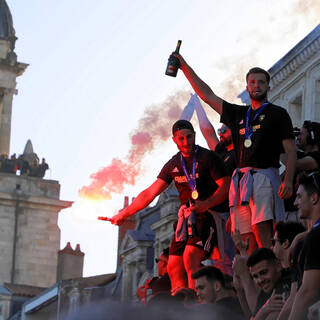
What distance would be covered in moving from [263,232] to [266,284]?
168 cm

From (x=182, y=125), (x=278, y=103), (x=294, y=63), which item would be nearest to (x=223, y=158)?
(x=182, y=125)

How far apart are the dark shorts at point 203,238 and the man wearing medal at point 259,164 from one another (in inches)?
22.9

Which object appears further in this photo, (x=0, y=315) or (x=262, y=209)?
(x=0, y=315)

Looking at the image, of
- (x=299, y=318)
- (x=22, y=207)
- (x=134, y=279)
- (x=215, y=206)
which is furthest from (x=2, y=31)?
(x=299, y=318)

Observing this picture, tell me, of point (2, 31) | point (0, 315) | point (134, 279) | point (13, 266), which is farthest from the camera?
point (2, 31)

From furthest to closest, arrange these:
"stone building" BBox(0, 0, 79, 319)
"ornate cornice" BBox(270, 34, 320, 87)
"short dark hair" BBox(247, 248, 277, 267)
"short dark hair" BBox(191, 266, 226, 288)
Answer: "stone building" BBox(0, 0, 79, 319) → "ornate cornice" BBox(270, 34, 320, 87) → "short dark hair" BBox(191, 266, 226, 288) → "short dark hair" BBox(247, 248, 277, 267)


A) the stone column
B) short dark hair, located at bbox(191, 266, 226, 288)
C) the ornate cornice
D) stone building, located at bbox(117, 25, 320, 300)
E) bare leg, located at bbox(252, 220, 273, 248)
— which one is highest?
the stone column

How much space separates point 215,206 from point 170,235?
73.9 ft

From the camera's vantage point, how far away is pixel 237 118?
494 inches

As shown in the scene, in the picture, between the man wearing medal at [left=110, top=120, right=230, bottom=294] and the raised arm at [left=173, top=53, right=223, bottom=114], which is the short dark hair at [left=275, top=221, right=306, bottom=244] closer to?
the man wearing medal at [left=110, top=120, right=230, bottom=294]

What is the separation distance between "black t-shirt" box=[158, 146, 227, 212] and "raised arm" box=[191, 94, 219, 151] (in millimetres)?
1242

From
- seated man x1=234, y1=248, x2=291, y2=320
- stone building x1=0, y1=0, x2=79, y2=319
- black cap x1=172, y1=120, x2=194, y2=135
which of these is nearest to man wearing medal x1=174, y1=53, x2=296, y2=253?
black cap x1=172, y1=120, x2=194, y2=135

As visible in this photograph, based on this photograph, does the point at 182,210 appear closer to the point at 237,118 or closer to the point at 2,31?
the point at 237,118

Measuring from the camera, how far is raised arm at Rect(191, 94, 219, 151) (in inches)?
564
